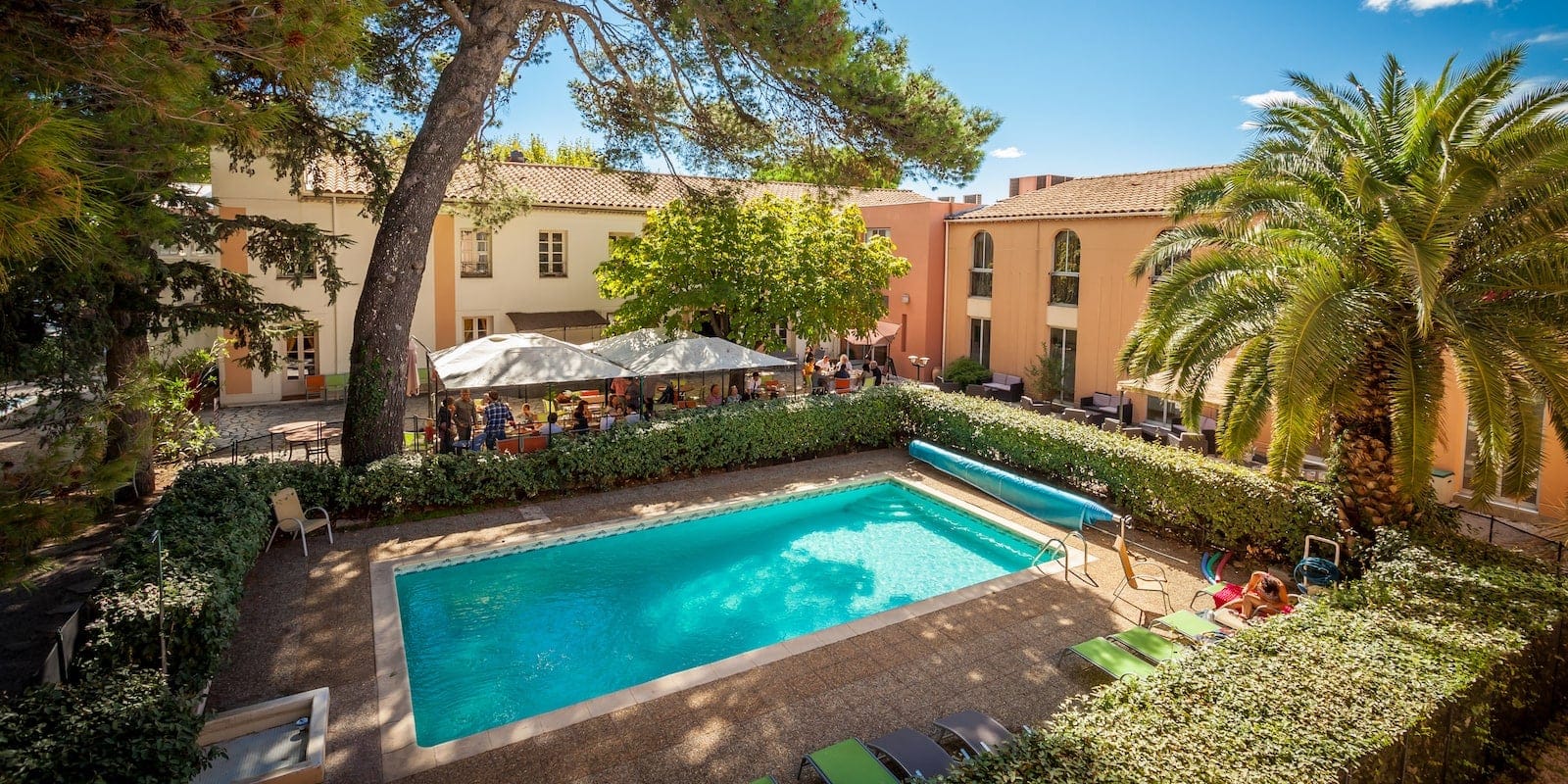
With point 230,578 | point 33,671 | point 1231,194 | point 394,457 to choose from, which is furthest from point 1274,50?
point 33,671

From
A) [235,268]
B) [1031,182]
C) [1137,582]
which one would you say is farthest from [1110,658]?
[1031,182]

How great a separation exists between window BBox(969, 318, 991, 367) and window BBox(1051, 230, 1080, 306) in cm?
300

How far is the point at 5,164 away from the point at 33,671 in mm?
8165

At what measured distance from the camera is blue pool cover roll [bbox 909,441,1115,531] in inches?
522

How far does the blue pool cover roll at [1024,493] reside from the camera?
13.2 metres

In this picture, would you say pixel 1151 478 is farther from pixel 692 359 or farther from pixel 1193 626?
pixel 692 359

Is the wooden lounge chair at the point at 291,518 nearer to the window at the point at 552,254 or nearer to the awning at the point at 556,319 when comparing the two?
the awning at the point at 556,319

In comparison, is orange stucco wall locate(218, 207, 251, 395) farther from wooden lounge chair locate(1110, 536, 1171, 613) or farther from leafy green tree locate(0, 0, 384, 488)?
wooden lounge chair locate(1110, 536, 1171, 613)

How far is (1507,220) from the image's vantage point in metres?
8.91

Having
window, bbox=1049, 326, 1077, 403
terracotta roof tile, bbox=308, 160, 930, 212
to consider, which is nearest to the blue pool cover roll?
window, bbox=1049, 326, 1077, 403

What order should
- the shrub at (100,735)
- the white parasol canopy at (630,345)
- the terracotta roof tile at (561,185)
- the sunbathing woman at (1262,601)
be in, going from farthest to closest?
the terracotta roof tile at (561,185), the white parasol canopy at (630,345), the sunbathing woman at (1262,601), the shrub at (100,735)

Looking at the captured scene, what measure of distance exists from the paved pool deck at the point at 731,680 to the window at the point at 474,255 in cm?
1521

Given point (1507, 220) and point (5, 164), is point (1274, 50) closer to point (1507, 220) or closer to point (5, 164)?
point (1507, 220)

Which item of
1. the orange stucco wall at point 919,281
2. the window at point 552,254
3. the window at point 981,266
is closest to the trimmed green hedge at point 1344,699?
the window at point 981,266
